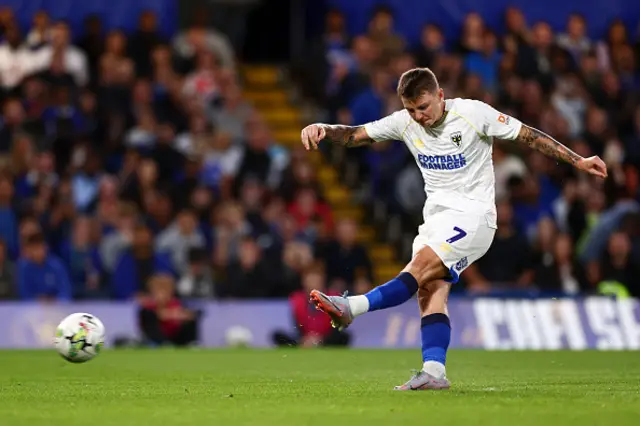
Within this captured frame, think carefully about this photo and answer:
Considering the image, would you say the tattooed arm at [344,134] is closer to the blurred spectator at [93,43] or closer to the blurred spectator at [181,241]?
the blurred spectator at [181,241]

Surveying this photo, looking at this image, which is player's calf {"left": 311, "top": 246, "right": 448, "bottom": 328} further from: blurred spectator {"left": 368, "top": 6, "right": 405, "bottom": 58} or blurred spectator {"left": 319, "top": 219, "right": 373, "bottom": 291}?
blurred spectator {"left": 368, "top": 6, "right": 405, "bottom": 58}

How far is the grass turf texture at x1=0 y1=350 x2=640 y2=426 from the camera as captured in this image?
7.00 metres

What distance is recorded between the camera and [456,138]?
9.16 m

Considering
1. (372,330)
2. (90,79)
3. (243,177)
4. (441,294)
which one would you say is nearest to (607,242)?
(372,330)

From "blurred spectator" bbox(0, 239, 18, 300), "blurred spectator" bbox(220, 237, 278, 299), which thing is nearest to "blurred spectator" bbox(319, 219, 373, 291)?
"blurred spectator" bbox(220, 237, 278, 299)

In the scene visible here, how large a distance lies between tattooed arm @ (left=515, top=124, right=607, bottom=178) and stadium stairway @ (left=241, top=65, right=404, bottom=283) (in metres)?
9.58

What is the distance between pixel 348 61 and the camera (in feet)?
68.9

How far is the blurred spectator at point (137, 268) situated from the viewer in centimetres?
1731

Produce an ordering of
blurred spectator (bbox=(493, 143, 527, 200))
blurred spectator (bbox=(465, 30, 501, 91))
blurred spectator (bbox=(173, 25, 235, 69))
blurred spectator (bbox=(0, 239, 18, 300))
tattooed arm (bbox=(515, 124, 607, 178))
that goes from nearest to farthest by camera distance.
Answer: tattooed arm (bbox=(515, 124, 607, 178)) < blurred spectator (bbox=(0, 239, 18, 300)) < blurred spectator (bbox=(493, 143, 527, 200)) < blurred spectator (bbox=(173, 25, 235, 69)) < blurred spectator (bbox=(465, 30, 501, 91))

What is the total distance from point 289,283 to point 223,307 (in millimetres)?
953

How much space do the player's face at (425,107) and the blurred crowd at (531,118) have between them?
8.67 metres

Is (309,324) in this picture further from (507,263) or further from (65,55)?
(65,55)

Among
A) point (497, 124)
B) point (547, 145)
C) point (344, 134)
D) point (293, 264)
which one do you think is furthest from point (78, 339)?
point (293, 264)

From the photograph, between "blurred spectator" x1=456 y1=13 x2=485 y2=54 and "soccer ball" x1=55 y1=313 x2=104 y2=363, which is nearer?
"soccer ball" x1=55 y1=313 x2=104 y2=363
